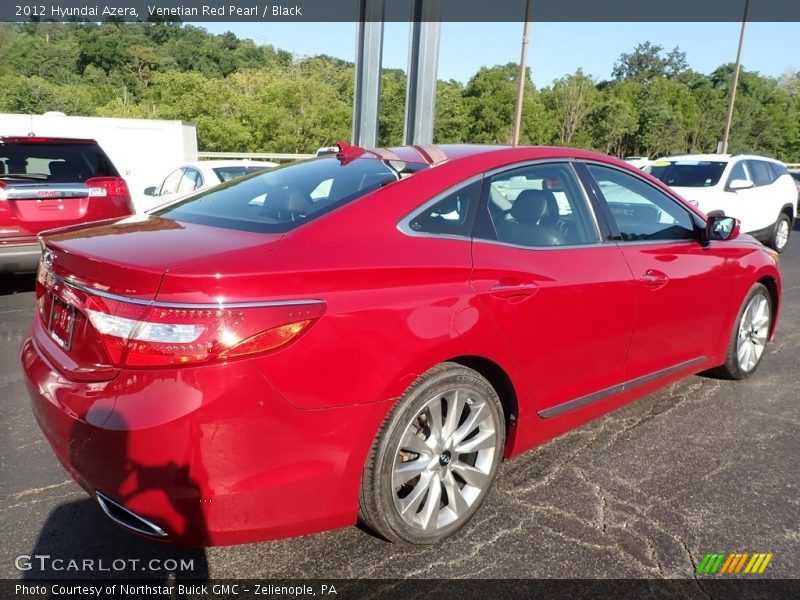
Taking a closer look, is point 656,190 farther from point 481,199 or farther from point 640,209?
point 481,199

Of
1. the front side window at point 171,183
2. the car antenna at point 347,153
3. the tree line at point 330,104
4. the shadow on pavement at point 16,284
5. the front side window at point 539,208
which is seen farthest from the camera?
the tree line at point 330,104

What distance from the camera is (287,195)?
2.85m

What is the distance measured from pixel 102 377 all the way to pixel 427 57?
8.00 metres

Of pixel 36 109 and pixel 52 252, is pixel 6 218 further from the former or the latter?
pixel 36 109

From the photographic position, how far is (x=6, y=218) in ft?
20.0

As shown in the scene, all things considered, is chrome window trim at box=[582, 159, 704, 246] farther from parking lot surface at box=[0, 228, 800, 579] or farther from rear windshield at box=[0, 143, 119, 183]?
rear windshield at box=[0, 143, 119, 183]

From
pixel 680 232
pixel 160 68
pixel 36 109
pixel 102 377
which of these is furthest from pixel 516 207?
pixel 160 68

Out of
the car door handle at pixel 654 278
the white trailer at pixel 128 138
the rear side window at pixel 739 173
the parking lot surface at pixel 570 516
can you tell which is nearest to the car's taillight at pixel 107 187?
the parking lot surface at pixel 570 516

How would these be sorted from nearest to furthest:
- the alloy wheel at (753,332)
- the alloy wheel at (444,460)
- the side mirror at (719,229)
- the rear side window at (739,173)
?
the alloy wheel at (444,460), the side mirror at (719,229), the alloy wheel at (753,332), the rear side window at (739,173)

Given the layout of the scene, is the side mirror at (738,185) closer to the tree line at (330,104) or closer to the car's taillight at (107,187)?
the car's taillight at (107,187)

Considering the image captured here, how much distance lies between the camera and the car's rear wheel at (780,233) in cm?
1153

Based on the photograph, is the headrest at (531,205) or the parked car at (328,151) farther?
the parked car at (328,151)

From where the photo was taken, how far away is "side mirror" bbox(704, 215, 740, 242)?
12.7 feet

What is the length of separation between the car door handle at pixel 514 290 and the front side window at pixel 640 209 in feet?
2.96
